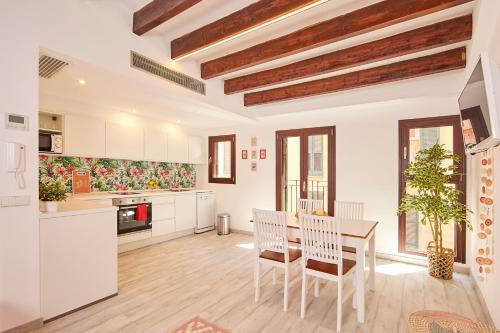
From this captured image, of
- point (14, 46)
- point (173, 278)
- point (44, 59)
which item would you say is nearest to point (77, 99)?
point (44, 59)

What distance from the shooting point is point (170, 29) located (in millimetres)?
2742

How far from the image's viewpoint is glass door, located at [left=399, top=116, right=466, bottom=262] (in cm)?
354

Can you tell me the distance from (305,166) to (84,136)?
3747 millimetres

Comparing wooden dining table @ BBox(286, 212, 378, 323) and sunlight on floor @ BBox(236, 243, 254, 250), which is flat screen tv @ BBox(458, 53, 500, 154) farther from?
sunlight on floor @ BBox(236, 243, 254, 250)

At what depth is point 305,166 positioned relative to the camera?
4.76 meters

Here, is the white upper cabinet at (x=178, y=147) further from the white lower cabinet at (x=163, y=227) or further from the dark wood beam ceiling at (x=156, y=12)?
the dark wood beam ceiling at (x=156, y=12)

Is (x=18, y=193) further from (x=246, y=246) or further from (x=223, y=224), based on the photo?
(x=223, y=224)

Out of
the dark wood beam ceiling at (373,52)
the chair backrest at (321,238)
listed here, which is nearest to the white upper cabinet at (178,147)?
the dark wood beam ceiling at (373,52)

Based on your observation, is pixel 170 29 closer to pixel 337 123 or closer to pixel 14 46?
pixel 14 46

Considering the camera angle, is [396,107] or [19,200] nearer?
[19,200]

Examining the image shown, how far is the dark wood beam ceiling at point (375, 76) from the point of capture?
2.77 meters

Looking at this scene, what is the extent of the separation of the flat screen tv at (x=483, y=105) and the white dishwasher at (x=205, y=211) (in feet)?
15.0

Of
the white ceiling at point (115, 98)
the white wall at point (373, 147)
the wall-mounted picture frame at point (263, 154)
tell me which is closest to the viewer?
the white ceiling at point (115, 98)

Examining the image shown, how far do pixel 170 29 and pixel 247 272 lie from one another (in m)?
3.04
